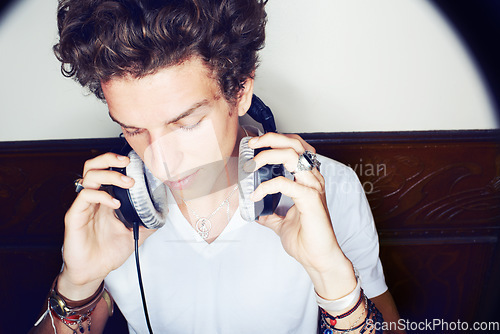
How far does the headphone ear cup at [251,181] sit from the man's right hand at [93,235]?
21 cm

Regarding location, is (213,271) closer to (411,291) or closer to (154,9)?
(154,9)

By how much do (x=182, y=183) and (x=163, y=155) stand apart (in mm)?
112

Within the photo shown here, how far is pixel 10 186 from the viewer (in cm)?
111

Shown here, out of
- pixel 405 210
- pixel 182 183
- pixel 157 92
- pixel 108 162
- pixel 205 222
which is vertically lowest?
pixel 405 210

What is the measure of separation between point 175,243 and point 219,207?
0.15 m

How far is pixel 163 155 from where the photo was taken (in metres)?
0.66

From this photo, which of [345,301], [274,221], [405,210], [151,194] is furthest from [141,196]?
[405,210]

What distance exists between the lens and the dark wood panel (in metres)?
1.04

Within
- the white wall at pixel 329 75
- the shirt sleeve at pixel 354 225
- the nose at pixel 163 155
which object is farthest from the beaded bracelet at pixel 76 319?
the shirt sleeve at pixel 354 225

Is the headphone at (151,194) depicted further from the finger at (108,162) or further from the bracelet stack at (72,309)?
the bracelet stack at (72,309)

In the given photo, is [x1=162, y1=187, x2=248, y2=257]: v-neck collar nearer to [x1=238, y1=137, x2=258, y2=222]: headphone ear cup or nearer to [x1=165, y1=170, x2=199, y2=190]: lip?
[x1=165, y1=170, x2=199, y2=190]: lip

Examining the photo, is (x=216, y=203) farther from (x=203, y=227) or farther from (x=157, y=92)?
(x=157, y=92)

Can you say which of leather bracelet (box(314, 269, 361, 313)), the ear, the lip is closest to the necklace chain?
the lip

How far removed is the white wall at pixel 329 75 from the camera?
87cm
